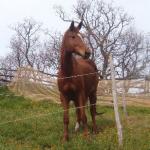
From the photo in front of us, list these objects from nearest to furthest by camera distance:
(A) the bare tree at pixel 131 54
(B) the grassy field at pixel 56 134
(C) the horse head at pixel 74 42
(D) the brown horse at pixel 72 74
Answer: (B) the grassy field at pixel 56 134
(C) the horse head at pixel 74 42
(D) the brown horse at pixel 72 74
(A) the bare tree at pixel 131 54

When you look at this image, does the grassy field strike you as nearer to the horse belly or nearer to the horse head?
the horse belly

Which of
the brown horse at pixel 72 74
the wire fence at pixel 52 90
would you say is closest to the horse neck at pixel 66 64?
the brown horse at pixel 72 74

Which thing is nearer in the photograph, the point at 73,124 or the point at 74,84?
the point at 74,84

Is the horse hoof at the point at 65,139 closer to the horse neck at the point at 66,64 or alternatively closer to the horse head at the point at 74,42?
the horse neck at the point at 66,64

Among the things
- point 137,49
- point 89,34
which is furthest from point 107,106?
point 137,49

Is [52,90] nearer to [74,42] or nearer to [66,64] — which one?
[66,64]

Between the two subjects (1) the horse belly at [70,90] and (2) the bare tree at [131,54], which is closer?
(1) the horse belly at [70,90]

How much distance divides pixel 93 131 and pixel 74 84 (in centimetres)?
161

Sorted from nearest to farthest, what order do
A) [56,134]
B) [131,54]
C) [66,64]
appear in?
1. [66,64]
2. [56,134]
3. [131,54]

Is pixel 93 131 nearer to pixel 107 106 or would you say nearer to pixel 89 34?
pixel 107 106

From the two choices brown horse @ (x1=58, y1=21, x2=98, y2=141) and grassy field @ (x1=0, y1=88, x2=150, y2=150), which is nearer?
grassy field @ (x1=0, y1=88, x2=150, y2=150)

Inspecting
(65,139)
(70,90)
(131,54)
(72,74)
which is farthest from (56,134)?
(131,54)

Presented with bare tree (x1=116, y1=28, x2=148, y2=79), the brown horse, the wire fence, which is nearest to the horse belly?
the brown horse

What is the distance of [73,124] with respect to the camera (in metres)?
12.5
